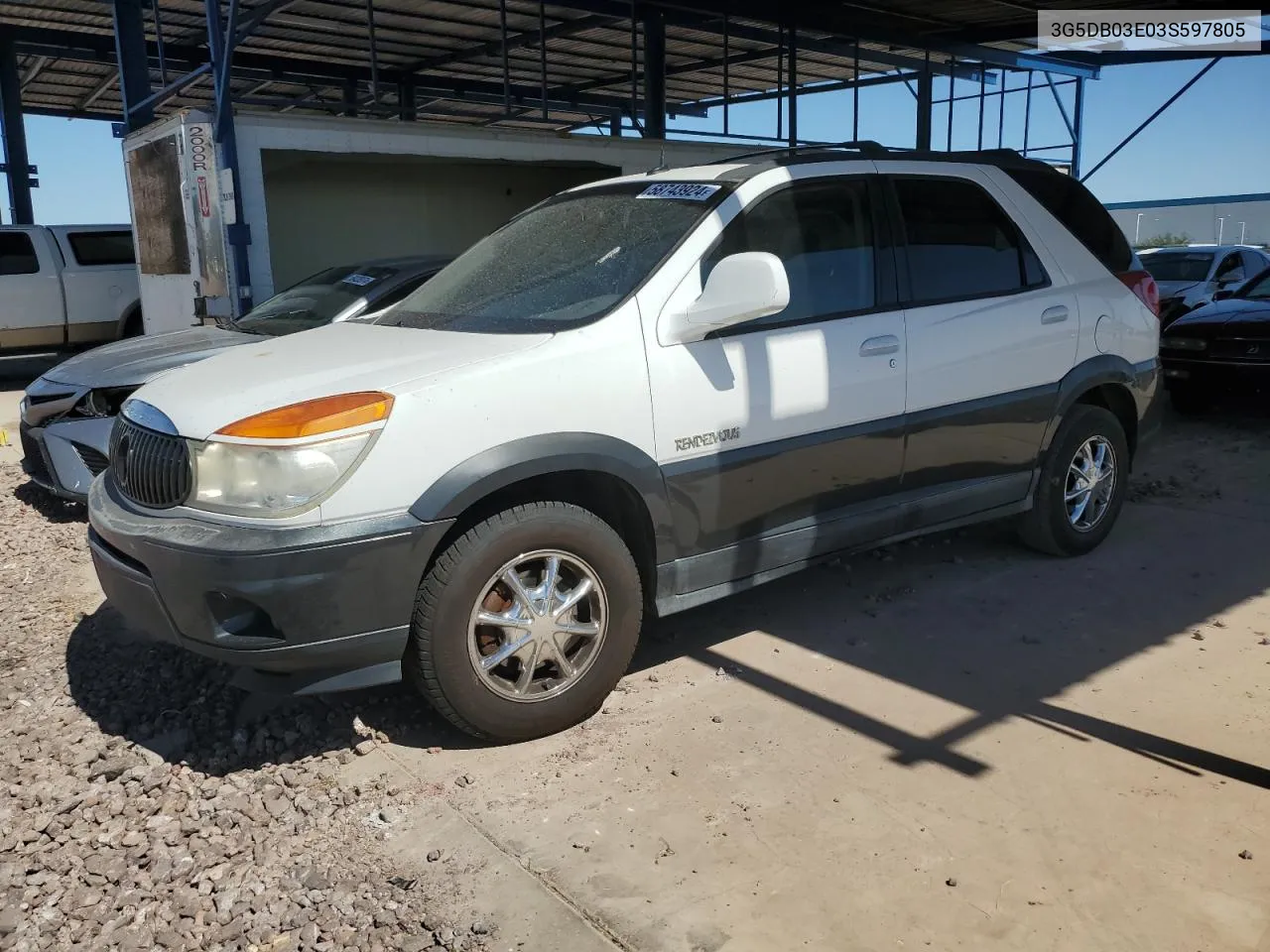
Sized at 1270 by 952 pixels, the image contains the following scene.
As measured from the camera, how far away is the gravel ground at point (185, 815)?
2.74 m

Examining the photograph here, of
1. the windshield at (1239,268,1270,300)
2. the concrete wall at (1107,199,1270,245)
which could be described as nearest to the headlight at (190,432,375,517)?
the windshield at (1239,268,1270,300)

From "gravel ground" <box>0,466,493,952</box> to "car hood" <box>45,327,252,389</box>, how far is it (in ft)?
6.92

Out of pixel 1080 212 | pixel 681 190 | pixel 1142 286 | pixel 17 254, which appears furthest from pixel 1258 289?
pixel 17 254

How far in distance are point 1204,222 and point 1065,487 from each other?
43.1 meters

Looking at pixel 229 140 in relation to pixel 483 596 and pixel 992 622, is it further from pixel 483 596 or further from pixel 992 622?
pixel 992 622

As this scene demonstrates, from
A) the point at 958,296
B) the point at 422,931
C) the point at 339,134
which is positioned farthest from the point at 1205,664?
the point at 339,134

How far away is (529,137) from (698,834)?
33.4 ft

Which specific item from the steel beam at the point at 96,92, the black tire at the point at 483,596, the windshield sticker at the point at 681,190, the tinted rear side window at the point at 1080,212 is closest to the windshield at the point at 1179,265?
the tinted rear side window at the point at 1080,212

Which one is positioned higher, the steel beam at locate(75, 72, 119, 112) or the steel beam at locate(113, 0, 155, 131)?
the steel beam at locate(75, 72, 119, 112)

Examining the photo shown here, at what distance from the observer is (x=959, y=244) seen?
4.69 meters

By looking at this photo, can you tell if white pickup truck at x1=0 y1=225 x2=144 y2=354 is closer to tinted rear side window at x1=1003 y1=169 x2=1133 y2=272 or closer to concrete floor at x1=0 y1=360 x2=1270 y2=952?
concrete floor at x1=0 y1=360 x2=1270 y2=952

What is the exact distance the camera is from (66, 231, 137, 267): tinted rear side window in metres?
13.4

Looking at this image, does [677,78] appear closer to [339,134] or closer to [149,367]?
[339,134]

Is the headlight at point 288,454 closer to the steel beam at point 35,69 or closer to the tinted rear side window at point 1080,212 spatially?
the tinted rear side window at point 1080,212
